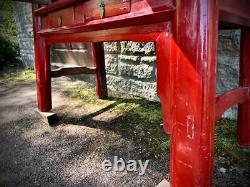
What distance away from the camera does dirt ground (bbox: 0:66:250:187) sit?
1184 millimetres

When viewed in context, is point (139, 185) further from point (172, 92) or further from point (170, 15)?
point (170, 15)

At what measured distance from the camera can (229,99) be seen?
105cm

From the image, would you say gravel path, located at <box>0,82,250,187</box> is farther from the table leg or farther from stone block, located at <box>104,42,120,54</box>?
stone block, located at <box>104,42,120,54</box>

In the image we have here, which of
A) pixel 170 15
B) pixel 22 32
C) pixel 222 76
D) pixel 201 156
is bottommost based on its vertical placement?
pixel 201 156

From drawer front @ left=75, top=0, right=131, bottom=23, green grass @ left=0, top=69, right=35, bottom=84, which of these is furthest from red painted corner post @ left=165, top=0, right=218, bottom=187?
green grass @ left=0, top=69, right=35, bottom=84

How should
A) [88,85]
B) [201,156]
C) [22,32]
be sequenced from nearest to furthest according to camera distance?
[201,156] → [88,85] → [22,32]

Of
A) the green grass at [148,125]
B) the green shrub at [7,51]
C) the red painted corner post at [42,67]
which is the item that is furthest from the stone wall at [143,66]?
the green shrub at [7,51]

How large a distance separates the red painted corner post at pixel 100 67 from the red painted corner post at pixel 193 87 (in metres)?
1.56

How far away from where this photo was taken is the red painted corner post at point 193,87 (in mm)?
746

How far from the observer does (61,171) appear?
127 centimetres

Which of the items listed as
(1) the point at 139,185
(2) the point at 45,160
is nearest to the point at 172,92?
(1) the point at 139,185

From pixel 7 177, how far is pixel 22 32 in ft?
14.0

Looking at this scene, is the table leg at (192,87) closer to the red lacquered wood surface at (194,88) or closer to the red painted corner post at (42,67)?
the red lacquered wood surface at (194,88)

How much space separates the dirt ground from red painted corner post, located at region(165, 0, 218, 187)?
37 centimetres
